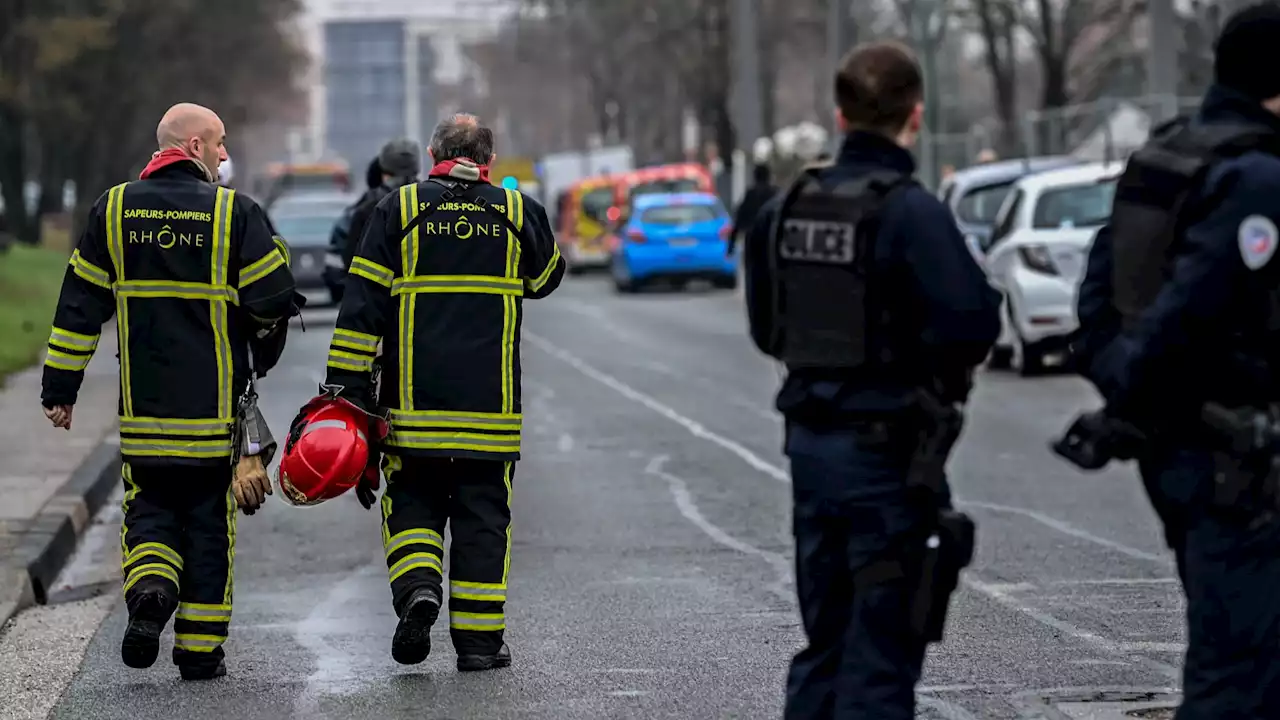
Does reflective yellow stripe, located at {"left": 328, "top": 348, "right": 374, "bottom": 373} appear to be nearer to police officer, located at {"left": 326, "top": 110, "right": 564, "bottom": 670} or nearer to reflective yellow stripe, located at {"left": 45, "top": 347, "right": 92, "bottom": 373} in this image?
police officer, located at {"left": 326, "top": 110, "right": 564, "bottom": 670}

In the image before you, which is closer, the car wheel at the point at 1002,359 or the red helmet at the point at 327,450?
the red helmet at the point at 327,450

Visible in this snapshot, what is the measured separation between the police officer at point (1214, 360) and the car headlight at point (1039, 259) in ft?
47.1

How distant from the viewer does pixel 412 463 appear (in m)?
7.57

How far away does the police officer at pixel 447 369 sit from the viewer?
745 cm

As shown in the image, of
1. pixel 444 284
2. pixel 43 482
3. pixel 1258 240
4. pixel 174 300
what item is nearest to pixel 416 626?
pixel 444 284

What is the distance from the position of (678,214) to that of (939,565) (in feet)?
102

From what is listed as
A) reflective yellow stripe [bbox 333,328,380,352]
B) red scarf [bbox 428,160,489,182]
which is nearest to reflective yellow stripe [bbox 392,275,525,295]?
reflective yellow stripe [bbox 333,328,380,352]

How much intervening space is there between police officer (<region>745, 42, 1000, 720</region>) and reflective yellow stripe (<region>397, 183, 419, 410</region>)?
221 cm

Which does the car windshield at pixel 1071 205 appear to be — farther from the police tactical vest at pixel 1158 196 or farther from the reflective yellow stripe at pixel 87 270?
the police tactical vest at pixel 1158 196

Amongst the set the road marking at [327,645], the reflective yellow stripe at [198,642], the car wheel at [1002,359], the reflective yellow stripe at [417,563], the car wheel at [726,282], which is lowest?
the car wheel at [726,282]

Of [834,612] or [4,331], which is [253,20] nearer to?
[4,331]

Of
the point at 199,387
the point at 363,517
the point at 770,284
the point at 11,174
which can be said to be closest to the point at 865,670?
the point at 770,284

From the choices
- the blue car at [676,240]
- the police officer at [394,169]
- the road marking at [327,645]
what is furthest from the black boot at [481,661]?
the blue car at [676,240]

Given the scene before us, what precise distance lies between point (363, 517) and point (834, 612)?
6.97m
